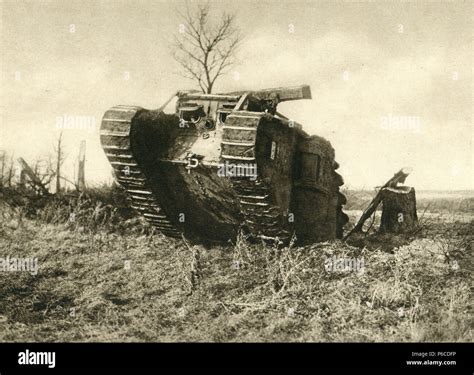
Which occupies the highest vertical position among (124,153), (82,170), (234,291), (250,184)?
(124,153)

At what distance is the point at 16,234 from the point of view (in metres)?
9.93

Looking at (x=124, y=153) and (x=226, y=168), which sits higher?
(x=124, y=153)

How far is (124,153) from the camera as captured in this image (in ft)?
22.9

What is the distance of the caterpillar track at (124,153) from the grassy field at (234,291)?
3.81 feet

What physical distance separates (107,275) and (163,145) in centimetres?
209

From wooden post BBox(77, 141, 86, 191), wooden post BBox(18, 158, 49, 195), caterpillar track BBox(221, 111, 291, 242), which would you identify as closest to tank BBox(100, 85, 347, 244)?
caterpillar track BBox(221, 111, 291, 242)

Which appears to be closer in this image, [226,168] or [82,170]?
[226,168]

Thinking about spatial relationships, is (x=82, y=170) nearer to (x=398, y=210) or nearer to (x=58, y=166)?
(x=58, y=166)

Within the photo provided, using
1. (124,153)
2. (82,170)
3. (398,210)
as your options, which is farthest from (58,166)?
(398,210)

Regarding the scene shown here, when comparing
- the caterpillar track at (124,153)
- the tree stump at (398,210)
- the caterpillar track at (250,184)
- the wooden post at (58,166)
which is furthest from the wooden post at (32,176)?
the tree stump at (398,210)

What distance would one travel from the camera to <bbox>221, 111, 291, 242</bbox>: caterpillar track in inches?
243

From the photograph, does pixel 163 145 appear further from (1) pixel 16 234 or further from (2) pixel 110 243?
(1) pixel 16 234

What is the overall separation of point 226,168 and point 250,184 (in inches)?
14.1
